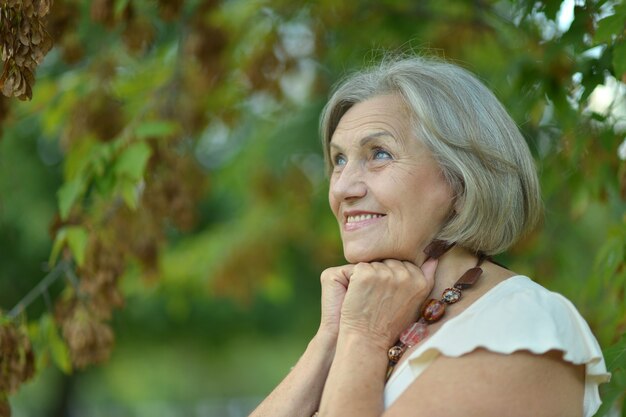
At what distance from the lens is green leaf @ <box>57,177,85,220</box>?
4090mm

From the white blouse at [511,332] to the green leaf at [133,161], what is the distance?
193 cm

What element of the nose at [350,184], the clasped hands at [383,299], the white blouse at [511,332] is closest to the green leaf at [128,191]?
the nose at [350,184]

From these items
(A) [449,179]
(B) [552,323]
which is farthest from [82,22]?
(B) [552,323]

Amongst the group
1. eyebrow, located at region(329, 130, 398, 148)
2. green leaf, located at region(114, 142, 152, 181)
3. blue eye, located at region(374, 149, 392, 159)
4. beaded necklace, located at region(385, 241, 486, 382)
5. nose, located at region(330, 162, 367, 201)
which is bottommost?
beaded necklace, located at region(385, 241, 486, 382)

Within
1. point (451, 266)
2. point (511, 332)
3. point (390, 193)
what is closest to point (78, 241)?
point (390, 193)

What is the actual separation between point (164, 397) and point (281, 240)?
825cm

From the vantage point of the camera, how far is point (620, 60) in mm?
3145

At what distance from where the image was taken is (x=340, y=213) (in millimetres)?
3039

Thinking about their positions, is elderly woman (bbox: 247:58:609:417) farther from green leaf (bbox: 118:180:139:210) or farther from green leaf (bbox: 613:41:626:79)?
green leaf (bbox: 118:180:139:210)

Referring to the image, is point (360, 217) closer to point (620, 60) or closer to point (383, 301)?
point (383, 301)

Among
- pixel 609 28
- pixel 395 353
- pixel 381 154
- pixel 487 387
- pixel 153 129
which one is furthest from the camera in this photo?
pixel 153 129

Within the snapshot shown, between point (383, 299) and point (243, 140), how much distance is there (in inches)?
284

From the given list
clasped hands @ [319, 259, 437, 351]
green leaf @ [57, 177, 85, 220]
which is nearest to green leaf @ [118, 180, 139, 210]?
green leaf @ [57, 177, 85, 220]

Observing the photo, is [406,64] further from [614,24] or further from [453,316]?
[453,316]
